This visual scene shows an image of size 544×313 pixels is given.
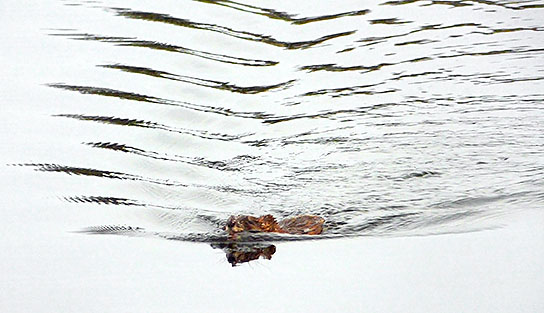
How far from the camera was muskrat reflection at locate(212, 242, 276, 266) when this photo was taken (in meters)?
6.27

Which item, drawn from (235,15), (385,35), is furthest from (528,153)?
(235,15)

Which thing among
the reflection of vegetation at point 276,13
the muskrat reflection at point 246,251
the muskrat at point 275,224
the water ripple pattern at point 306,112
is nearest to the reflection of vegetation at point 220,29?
the water ripple pattern at point 306,112

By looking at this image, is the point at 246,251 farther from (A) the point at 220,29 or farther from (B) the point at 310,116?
(A) the point at 220,29

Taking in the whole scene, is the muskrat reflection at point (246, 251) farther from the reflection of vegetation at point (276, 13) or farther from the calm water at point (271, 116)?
the reflection of vegetation at point (276, 13)

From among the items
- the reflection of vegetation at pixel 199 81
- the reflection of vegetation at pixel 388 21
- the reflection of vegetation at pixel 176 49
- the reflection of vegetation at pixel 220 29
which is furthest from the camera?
the reflection of vegetation at pixel 388 21

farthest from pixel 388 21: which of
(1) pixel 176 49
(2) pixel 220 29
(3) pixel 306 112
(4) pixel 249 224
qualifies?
(4) pixel 249 224

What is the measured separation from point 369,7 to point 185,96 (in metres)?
3.30

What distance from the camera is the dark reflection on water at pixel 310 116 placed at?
7082 mm

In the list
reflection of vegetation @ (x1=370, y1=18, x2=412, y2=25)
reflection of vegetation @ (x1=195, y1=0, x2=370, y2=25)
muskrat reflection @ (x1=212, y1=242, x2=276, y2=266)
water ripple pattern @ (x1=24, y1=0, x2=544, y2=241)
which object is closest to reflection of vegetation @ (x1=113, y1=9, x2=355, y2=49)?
water ripple pattern @ (x1=24, y1=0, x2=544, y2=241)

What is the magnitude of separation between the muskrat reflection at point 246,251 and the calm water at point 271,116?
0.05 feet

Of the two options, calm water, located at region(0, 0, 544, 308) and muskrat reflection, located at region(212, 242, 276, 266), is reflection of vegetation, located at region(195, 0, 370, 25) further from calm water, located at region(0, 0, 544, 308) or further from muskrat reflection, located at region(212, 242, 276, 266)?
muskrat reflection, located at region(212, 242, 276, 266)

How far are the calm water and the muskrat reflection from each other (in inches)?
0.6

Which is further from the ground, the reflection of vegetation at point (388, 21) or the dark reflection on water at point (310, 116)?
the reflection of vegetation at point (388, 21)

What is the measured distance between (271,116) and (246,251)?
A: 278 centimetres
